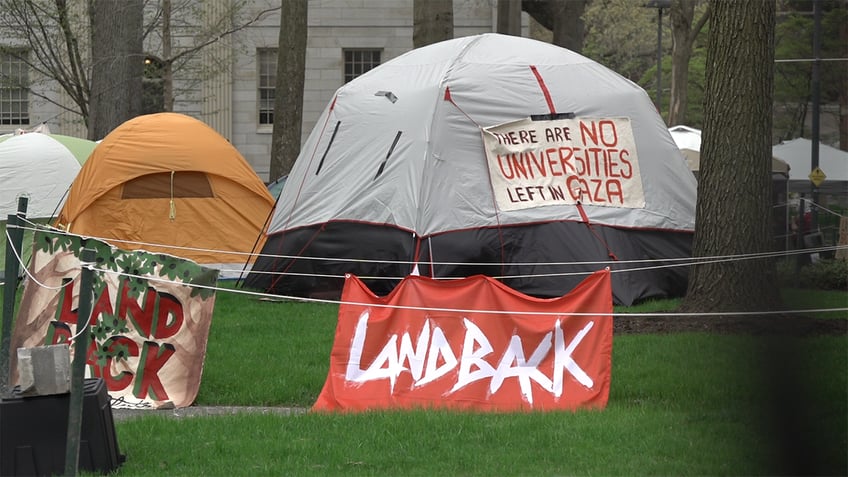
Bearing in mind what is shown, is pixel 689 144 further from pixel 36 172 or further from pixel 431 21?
pixel 36 172

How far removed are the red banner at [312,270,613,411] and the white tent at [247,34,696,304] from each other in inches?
152

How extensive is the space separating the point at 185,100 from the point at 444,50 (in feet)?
87.6

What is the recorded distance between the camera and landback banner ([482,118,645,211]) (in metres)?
12.6

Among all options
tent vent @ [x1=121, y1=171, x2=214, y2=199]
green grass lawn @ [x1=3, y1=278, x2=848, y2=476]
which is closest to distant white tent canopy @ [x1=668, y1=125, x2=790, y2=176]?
tent vent @ [x1=121, y1=171, x2=214, y2=199]

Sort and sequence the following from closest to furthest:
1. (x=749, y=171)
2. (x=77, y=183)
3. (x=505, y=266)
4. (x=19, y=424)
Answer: (x=749, y=171) → (x=19, y=424) → (x=505, y=266) → (x=77, y=183)

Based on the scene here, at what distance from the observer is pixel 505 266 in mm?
12320

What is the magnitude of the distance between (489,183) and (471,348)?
16.6 ft

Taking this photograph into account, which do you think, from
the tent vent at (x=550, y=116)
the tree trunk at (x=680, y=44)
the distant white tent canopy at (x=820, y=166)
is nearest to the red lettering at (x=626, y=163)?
the tent vent at (x=550, y=116)

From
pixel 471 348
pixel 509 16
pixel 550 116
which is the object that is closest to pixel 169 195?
pixel 550 116

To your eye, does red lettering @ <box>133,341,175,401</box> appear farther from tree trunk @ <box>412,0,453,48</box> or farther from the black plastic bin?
tree trunk @ <box>412,0,453,48</box>

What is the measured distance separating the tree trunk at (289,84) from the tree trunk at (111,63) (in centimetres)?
326

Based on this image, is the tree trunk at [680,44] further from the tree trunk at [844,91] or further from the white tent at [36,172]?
the tree trunk at [844,91]

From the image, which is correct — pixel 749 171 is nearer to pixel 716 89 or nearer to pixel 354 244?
pixel 716 89

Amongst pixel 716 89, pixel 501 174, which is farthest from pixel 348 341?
pixel 501 174
